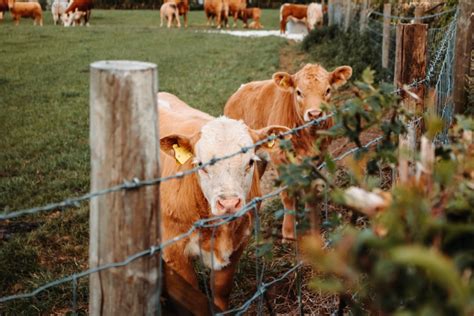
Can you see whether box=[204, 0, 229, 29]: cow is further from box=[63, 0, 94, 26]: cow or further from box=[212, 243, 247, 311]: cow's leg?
box=[212, 243, 247, 311]: cow's leg

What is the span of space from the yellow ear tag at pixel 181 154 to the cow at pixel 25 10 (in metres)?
29.8

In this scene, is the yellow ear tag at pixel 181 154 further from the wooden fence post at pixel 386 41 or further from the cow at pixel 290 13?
the cow at pixel 290 13

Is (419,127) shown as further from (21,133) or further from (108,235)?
(21,133)

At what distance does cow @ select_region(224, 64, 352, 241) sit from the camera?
5.07m

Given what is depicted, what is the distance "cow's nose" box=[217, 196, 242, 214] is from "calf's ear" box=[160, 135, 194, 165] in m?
0.46

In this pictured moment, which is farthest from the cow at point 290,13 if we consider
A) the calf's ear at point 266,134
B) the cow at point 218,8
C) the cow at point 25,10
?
the calf's ear at point 266,134

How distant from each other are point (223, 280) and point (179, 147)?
0.84m

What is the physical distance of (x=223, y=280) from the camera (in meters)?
3.59

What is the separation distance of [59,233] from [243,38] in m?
18.4

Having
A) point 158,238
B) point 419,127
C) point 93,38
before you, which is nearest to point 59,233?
point 419,127

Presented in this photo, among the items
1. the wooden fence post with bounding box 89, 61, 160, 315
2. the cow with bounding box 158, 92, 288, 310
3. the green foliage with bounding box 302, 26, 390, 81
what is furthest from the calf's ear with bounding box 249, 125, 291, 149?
the green foliage with bounding box 302, 26, 390, 81

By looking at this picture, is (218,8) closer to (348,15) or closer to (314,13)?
(314,13)

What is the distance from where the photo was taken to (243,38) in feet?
74.2

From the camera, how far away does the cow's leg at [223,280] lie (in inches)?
141
